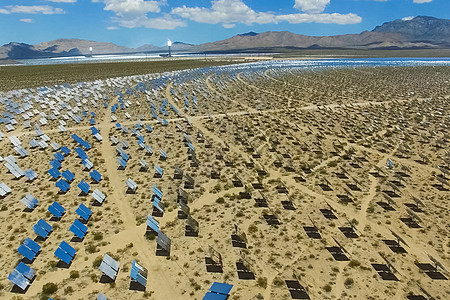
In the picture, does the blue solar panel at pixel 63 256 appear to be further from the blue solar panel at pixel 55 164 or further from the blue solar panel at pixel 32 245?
the blue solar panel at pixel 55 164

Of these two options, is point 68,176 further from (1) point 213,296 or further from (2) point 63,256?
(1) point 213,296

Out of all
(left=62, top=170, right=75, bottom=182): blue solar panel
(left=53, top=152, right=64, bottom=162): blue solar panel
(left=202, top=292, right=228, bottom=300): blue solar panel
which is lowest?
(left=202, top=292, right=228, bottom=300): blue solar panel

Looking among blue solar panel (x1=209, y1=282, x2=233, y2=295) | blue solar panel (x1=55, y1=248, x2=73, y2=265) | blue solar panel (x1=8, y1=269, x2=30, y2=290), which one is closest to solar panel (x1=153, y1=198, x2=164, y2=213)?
blue solar panel (x1=55, y1=248, x2=73, y2=265)

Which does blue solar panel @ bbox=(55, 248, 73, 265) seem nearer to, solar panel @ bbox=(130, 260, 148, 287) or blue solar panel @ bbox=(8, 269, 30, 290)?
blue solar panel @ bbox=(8, 269, 30, 290)

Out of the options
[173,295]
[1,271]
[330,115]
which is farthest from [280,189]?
[330,115]

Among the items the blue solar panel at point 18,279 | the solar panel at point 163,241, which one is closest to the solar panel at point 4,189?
the blue solar panel at point 18,279

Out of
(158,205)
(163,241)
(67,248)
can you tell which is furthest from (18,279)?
(158,205)

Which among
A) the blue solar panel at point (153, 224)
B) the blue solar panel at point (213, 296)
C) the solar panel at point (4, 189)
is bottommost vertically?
the blue solar panel at point (213, 296)
